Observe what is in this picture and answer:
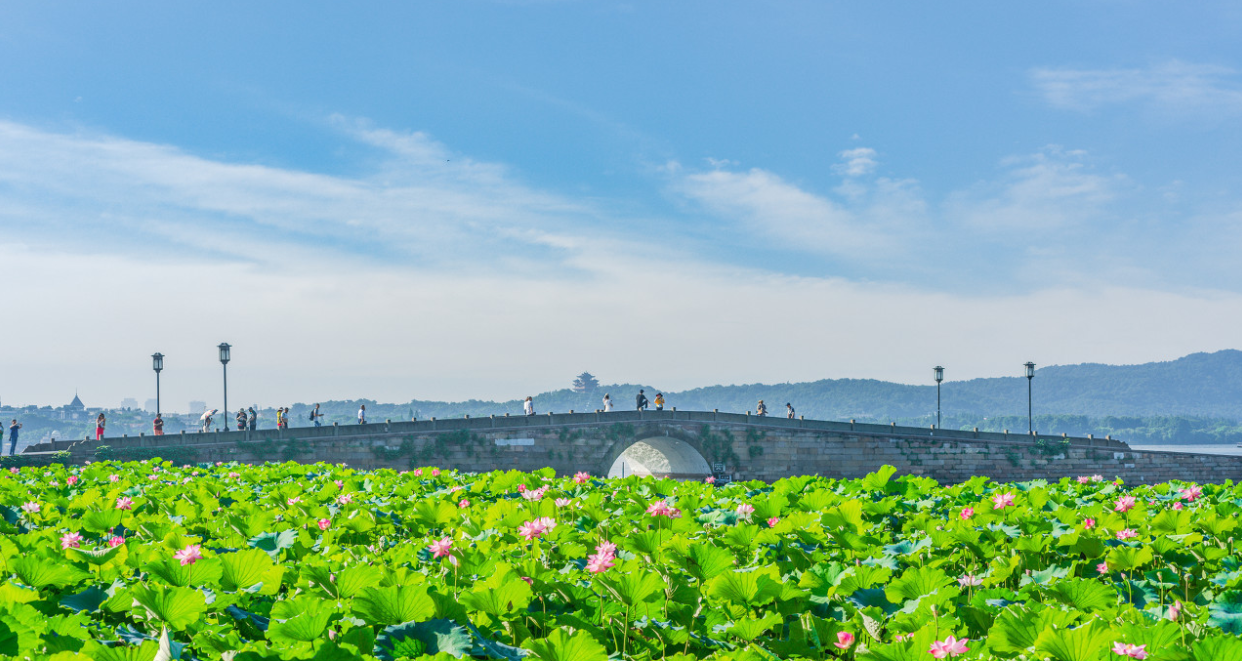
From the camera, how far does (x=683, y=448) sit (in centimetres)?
3594

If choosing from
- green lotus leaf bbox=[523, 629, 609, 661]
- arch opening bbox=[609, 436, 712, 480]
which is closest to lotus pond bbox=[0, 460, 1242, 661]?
green lotus leaf bbox=[523, 629, 609, 661]

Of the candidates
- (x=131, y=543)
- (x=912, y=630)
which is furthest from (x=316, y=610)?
(x=131, y=543)

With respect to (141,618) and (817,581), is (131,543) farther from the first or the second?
(817,581)

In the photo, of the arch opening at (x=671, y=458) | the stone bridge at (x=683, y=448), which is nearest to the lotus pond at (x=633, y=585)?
the stone bridge at (x=683, y=448)

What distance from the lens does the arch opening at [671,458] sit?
35.8 m

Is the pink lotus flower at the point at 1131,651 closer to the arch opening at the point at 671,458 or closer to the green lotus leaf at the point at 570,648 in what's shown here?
the green lotus leaf at the point at 570,648

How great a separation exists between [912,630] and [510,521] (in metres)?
2.41

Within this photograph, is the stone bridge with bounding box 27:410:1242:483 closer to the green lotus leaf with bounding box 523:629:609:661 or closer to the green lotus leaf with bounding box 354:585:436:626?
the green lotus leaf with bounding box 354:585:436:626

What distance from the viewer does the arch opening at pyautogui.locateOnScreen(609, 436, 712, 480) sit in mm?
35763

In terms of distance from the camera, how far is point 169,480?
35.0ft

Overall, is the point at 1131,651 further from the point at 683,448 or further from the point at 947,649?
the point at 683,448

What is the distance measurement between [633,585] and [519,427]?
2985 cm

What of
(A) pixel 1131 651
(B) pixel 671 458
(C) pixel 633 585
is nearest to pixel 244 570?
(C) pixel 633 585

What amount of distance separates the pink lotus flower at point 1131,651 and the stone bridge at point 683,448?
27087 mm
